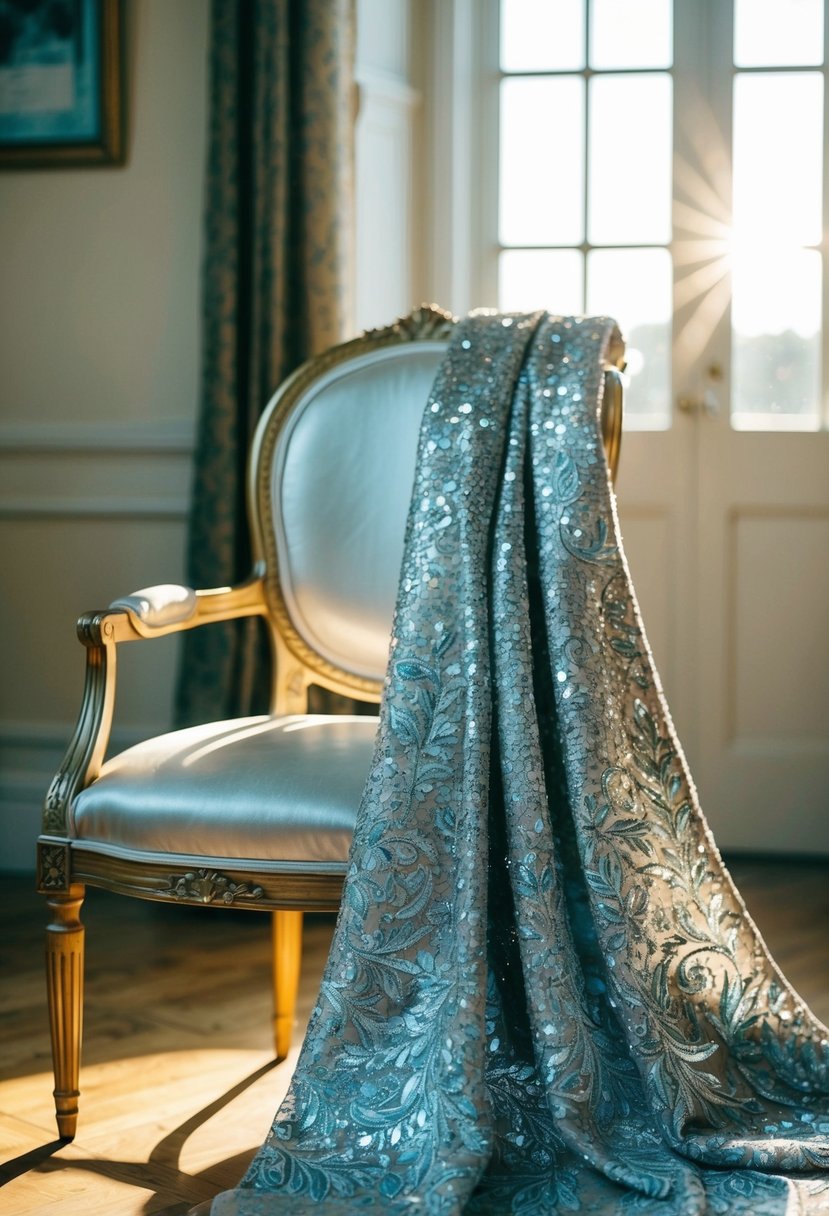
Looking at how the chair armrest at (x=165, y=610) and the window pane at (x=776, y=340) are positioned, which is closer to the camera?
the chair armrest at (x=165, y=610)

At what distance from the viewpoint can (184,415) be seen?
3.15 meters

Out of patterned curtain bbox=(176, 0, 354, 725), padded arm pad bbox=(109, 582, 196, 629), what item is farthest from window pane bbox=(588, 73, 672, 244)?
padded arm pad bbox=(109, 582, 196, 629)

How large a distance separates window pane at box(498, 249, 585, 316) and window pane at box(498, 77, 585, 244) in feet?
0.12

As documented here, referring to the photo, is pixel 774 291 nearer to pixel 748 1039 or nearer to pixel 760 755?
pixel 760 755

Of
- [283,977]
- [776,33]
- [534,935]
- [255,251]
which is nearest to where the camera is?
[534,935]

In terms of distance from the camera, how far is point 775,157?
336 cm

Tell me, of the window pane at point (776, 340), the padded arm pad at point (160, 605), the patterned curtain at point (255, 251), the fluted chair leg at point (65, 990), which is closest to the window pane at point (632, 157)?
the window pane at point (776, 340)

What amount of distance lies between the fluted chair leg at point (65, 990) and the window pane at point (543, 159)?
2.26m

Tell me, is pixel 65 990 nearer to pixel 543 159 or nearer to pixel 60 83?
pixel 60 83

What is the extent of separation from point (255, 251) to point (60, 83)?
2.26 ft

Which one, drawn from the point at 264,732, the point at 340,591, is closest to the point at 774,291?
the point at 340,591

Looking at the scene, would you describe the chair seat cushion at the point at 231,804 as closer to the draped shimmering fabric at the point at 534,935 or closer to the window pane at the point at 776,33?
the draped shimmering fabric at the point at 534,935

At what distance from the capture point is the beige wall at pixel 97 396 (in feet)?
10.2

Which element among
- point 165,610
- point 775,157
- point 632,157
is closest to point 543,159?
point 632,157
